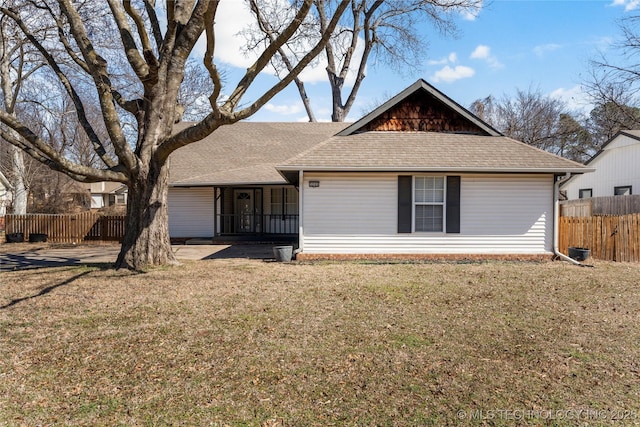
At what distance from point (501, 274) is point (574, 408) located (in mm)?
6307

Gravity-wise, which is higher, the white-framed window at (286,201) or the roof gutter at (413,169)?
the roof gutter at (413,169)

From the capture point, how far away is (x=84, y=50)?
8891mm

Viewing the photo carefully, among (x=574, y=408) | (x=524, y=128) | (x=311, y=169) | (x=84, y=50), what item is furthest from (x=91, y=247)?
(x=524, y=128)

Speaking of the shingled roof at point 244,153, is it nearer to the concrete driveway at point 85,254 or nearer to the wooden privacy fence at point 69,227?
the concrete driveway at point 85,254

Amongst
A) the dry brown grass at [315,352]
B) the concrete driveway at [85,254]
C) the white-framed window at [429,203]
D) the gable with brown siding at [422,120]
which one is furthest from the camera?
the gable with brown siding at [422,120]

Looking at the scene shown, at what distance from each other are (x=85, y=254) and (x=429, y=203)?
11.3m

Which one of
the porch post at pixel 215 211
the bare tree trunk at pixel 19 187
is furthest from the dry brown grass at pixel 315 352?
the bare tree trunk at pixel 19 187

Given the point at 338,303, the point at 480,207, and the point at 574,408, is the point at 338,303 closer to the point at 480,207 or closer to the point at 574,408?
the point at 574,408

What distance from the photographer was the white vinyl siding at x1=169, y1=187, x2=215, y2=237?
17438 millimetres

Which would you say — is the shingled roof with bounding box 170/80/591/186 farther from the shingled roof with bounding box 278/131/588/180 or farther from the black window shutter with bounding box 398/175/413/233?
the black window shutter with bounding box 398/175/413/233

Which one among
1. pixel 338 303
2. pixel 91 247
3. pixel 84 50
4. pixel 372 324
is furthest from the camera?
pixel 91 247

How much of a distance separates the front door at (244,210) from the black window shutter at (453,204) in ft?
30.2

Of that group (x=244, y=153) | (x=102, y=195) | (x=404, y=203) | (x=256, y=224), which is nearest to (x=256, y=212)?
(x=256, y=224)

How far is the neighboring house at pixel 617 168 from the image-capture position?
19.6 m
